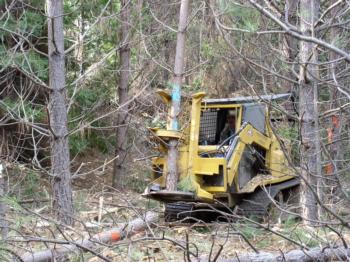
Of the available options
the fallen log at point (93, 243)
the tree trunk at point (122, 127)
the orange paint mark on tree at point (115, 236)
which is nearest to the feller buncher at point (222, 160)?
the fallen log at point (93, 243)

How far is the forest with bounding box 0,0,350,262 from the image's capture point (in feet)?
19.5

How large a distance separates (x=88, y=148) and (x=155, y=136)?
682 centimetres

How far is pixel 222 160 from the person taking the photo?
32.4 ft

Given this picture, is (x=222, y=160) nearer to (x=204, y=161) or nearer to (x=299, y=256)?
(x=204, y=161)

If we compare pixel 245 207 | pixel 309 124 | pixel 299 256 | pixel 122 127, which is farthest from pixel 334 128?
pixel 122 127

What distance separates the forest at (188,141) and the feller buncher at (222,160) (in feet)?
0.09

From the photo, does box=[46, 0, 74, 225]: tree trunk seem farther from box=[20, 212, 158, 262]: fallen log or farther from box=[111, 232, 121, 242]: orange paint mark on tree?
box=[111, 232, 121, 242]: orange paint mark on tree

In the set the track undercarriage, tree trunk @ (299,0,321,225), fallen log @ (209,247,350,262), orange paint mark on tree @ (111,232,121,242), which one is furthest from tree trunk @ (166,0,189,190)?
fallen log @ (209,247,350,262)

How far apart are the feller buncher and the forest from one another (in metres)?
0.03

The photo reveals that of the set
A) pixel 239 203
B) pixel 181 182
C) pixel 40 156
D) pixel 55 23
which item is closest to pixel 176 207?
pixel 181 182

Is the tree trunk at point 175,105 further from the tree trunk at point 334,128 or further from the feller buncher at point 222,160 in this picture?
the tree trunk at point 334,128

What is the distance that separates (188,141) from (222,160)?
0.71m

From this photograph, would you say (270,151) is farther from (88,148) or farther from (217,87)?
(88,148)

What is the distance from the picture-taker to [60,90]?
28.4 feet
